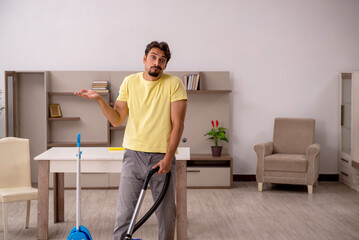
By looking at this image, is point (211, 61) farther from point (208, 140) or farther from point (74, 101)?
point (74, 101)

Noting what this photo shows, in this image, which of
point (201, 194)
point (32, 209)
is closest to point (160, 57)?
point (32, 209)

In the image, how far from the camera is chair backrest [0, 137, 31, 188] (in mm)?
4527

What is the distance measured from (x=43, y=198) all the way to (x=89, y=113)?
2840mm

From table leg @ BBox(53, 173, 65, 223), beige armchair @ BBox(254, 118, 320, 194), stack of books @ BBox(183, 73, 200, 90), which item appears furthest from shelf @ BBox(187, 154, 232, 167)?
table leg @ BBox(53, 173, 65, 223)

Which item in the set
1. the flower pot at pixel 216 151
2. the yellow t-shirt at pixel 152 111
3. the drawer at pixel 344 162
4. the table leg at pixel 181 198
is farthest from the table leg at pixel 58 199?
the drawer at pixel 344 162

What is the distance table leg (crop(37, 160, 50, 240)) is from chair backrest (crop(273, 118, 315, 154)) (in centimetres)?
376

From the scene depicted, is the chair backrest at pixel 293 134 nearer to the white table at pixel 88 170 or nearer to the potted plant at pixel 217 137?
the potted plant at pixel 217 137

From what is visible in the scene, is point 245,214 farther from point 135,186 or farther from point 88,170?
point 135,186

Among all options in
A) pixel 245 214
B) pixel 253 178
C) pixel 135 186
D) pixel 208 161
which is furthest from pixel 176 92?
pixel 253 178

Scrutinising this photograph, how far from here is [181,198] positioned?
407cm

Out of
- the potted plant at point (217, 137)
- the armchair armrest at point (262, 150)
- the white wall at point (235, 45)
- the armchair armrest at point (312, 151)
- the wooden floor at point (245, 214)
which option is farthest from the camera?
the white wall at point (235, 45)

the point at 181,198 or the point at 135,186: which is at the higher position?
the point at 135,186

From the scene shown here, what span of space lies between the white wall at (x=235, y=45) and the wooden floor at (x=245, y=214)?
3.43ft

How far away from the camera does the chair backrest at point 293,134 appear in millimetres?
6816
